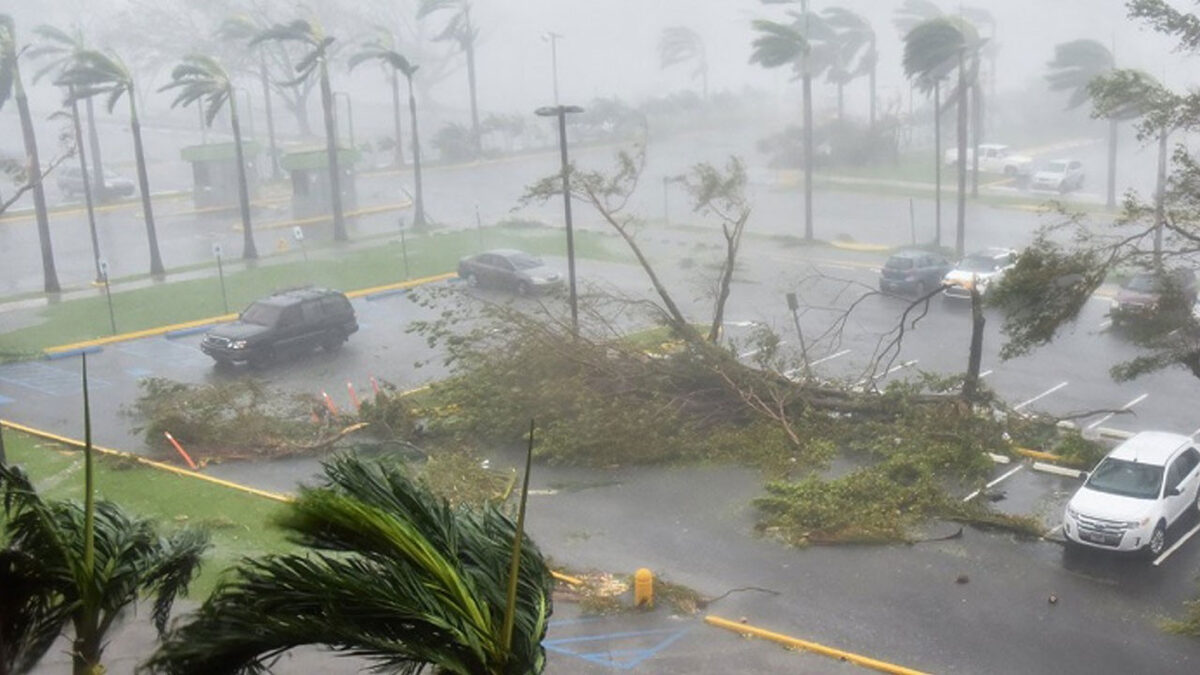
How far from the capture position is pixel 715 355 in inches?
867

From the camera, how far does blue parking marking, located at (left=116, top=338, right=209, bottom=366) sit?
28797mm

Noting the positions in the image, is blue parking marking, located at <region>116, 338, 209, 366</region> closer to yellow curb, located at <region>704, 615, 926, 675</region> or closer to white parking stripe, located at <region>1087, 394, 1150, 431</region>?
yellow curb, located at <region>704, 615, 926, 675</region>

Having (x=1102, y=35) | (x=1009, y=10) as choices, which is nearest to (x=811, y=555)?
(x=1102, y=35)

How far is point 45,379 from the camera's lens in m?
27.3

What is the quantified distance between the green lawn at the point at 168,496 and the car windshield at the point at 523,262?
1526 centimetres

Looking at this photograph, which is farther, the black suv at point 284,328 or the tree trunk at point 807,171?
the tree trunk at point 807,171

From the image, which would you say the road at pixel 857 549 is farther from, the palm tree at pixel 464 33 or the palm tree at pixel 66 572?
the palm tree at pixel 464 33

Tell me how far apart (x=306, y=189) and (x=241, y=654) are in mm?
47128

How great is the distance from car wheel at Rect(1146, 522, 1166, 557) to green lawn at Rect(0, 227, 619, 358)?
76.8 ft

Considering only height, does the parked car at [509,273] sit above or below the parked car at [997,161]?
below

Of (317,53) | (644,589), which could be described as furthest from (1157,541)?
(317,53)

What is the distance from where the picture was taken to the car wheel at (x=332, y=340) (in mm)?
28984

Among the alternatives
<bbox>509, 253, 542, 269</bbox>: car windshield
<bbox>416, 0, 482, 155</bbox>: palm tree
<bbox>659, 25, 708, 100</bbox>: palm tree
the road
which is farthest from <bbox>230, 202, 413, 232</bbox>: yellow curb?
<bbox>659, 25, 708, 100</bbox>: palm tree

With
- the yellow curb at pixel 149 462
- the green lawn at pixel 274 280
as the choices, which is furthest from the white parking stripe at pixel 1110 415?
the green lawn at pixel 274 280
